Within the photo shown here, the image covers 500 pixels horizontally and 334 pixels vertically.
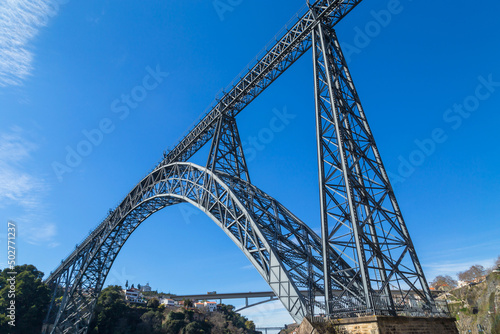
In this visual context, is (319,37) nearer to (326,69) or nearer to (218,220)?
(326,69)

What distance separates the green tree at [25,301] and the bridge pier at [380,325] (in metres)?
33.5

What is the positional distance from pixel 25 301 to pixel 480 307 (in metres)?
55.9

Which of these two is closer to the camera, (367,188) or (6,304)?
(367,188)

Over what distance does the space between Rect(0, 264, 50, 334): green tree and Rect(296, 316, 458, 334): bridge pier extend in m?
33.5

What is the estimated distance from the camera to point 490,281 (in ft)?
136

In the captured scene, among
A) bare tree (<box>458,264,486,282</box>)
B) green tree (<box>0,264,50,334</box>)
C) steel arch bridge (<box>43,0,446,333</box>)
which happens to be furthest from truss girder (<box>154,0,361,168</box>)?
bare tree (<box>458,264,486,282</box>)

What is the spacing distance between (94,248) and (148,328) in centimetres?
1497

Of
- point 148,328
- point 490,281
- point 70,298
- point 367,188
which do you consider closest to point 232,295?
point 148,328

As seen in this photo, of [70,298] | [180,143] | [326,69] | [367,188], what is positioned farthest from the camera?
[70,298]

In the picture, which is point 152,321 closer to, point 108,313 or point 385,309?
point 108,313

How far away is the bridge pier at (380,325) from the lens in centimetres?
764

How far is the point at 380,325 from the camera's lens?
7543mm

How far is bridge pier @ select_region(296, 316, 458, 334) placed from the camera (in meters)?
7.64

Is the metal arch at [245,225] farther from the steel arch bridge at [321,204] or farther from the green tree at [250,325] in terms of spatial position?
the green tree at [250,325]
